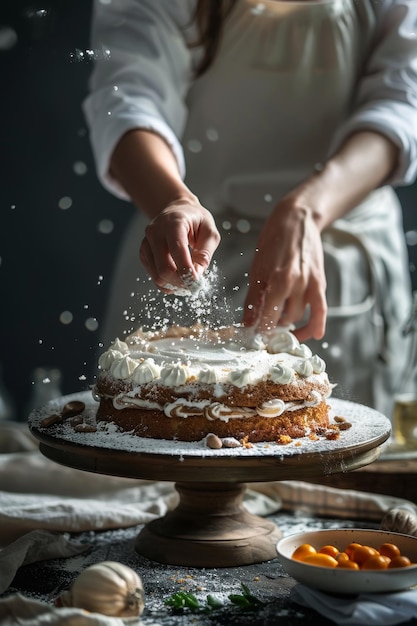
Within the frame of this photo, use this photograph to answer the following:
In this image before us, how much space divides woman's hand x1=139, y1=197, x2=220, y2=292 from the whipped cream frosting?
0.11m

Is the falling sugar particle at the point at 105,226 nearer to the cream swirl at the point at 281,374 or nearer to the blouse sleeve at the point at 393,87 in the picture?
the blouse sleeve at the point at 393,87

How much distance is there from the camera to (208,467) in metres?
1.10

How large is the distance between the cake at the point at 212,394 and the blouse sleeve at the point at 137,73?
1.52 ft

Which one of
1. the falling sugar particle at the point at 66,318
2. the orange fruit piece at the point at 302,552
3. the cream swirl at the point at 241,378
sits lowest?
the orange fruit piece at the point at 302,552

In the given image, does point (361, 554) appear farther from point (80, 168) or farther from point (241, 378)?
point (80, 168)

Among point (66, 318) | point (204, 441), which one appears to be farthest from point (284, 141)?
point (204, 441)

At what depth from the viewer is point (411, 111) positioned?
178 centimetres

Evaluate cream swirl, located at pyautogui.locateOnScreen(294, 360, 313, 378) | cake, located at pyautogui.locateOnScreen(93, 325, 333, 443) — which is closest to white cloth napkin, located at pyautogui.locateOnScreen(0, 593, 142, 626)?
cake, located at pyautogui.locateOnScreen(93, 325, 333, 443)

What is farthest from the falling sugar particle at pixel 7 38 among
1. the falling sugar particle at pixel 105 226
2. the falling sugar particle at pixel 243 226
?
the falling sugar particle at pixel 243 226

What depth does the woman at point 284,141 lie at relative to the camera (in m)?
1.57

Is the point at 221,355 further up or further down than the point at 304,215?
further down

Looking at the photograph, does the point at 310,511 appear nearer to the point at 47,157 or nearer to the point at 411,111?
the point at 411,111

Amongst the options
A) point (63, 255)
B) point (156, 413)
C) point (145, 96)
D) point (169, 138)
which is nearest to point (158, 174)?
point (169, 138)

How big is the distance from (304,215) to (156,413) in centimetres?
54
